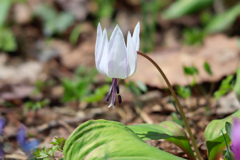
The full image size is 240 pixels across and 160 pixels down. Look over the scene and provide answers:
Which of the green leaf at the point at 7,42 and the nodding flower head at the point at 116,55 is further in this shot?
the green leaf at the point at 7,42

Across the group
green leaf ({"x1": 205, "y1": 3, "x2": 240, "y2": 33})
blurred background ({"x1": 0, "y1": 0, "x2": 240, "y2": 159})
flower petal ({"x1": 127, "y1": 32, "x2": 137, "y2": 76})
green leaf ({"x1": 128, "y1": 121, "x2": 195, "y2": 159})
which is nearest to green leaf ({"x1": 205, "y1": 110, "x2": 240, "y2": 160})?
green leaf ({"x1": 128, "y1": 121, "x2": 195, "y2": 159})

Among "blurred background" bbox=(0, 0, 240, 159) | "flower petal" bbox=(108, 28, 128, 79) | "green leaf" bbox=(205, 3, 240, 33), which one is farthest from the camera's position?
"green leaf" bbox=(205, 3, 240, 33)

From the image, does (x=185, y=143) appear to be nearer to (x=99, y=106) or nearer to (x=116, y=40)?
(x=116, y=40)

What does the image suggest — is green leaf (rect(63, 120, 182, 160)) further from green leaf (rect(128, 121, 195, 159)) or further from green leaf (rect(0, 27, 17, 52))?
green leaf (rect(0, 27, 17, 52))

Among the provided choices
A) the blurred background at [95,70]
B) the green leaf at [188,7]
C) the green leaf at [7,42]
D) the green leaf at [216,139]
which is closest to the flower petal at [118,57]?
the green leaf at [216,139]

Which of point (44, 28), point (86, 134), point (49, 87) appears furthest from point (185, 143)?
point (44, 28)

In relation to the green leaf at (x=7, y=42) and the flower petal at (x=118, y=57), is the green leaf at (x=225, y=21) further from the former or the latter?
the flower petal at (x=118, y=57)

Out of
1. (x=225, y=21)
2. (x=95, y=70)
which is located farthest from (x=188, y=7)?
(x=95, y=70)
